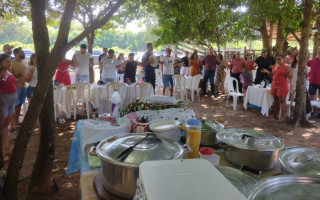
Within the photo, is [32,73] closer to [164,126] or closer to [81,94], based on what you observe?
[81,94]

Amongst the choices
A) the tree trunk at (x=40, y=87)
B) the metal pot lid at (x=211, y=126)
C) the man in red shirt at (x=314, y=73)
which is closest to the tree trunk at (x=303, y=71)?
the man in red shirt at (x=314, y=73)

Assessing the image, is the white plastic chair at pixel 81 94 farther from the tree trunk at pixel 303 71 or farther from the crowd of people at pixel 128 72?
the tree trunk at pixel 303 71

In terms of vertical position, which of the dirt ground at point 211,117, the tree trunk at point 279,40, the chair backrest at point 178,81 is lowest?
the dirt ground at point 211,117

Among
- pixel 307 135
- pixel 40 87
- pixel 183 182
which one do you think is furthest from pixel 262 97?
pixel 183 182

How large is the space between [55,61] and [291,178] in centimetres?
188

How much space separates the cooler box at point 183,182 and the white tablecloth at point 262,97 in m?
6.01

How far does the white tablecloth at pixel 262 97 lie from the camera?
634cm

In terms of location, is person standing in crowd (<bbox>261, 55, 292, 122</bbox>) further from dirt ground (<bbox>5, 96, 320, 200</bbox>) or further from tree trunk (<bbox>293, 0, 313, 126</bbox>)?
dirt ground (<bbox>5, 96, 320, 200</bbox>)

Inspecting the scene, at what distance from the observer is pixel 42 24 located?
231 cm

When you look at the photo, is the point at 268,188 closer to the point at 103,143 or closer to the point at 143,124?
the point at 103,143

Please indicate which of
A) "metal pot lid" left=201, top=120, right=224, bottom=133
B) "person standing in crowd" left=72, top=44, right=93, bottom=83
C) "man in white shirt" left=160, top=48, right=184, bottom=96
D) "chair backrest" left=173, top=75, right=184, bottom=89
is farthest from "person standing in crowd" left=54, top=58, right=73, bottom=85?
"metal pot lid" left=201, top=120, right=224, bottom=133

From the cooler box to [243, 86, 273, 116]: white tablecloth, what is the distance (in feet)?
19.7

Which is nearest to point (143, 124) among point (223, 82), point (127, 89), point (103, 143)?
point (103, 143)

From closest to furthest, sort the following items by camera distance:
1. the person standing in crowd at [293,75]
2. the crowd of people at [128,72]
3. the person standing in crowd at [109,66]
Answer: the crowd of people at [128,72] < the person standing in crowd at [293,75] < the person standing in crowd at [109,66]
